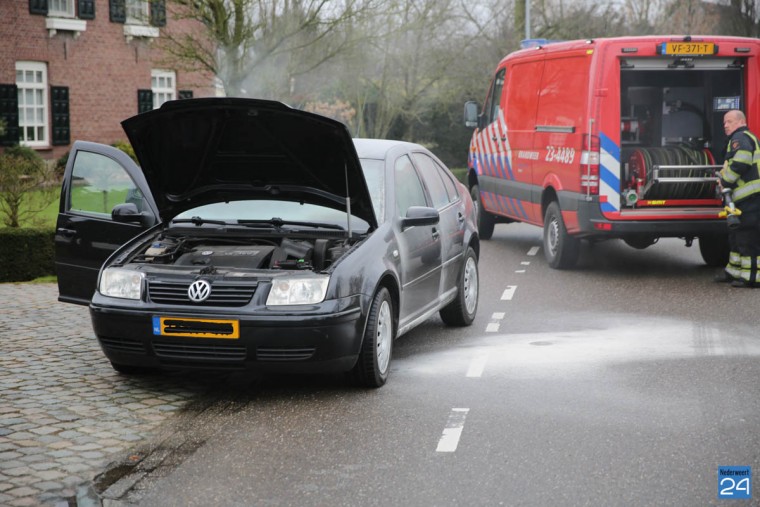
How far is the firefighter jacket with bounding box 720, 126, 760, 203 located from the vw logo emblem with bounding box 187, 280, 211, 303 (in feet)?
23.2

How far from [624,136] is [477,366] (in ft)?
24.9

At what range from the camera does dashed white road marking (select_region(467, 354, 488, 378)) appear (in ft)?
26.0

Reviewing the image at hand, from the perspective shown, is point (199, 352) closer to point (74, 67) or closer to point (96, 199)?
point (96, 199)

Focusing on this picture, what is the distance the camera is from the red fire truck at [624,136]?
12609 mm

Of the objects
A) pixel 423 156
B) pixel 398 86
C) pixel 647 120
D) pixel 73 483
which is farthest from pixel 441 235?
pixel 398 86

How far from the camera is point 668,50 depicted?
1267 cm

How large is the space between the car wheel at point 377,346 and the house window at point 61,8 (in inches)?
976

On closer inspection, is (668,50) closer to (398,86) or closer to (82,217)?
(82,217)

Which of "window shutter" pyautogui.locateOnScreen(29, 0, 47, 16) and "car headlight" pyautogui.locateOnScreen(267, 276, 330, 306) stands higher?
"window shutter" pyautogui.locateOnScreen(29, 0, 47, 16)

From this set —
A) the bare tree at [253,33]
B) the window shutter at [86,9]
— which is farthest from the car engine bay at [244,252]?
the window shutter at [86,9]

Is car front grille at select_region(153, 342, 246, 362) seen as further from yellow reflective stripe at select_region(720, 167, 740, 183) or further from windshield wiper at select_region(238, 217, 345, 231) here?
yellow reflective stripe at select_region(720, 167, 740, 183)

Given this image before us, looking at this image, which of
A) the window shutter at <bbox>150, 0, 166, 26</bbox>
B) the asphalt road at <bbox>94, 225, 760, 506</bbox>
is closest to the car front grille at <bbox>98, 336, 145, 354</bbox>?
the asphalt road at <bbox>94, 225, 760, 506</bbox>

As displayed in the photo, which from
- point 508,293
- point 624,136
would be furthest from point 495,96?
point 508,293

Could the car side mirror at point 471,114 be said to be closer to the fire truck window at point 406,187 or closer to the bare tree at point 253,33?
the fire truck window at point 406,187
